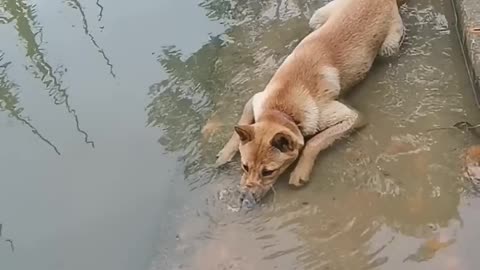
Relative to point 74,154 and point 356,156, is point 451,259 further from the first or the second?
point 74,154

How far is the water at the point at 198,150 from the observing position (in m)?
4.78

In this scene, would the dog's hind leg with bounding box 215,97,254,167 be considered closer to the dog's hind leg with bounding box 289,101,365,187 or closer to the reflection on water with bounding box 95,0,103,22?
the dog's hind leg with bounding box 289,101,365,187

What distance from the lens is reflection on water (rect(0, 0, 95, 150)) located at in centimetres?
655

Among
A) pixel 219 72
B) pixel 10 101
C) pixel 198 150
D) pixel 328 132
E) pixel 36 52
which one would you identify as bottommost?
pixel 328 132

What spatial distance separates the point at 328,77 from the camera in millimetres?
5660

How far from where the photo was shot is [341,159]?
5344 millimetres

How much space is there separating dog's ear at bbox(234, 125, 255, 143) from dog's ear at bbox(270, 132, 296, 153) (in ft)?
0.51

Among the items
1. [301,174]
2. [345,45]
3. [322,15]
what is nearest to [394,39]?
[345,45]

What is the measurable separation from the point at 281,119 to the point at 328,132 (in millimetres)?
458

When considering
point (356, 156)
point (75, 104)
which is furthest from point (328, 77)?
point (75, 104)

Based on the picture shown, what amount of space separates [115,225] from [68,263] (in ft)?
1.43

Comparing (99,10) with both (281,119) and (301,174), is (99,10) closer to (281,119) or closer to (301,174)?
(281,119)

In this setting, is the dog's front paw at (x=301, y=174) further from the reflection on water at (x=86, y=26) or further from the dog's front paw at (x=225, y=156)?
the reflection on water at (x=86, y=26)

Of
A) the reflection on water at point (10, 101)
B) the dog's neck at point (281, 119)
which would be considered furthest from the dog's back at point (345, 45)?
the reflection on water at point (10, 101)
